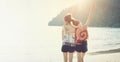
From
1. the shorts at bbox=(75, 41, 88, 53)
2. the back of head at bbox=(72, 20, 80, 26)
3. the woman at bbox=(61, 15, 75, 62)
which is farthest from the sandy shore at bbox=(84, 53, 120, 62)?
the back of head at bbox=(72, 20, 80, 26)

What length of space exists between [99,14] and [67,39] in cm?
41

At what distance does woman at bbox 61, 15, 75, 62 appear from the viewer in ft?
6.25

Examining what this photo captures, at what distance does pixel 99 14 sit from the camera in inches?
81.8

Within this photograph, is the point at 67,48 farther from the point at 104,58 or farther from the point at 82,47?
the point at 104,58

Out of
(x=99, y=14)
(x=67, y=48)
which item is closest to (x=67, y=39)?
(x=67, y=48)

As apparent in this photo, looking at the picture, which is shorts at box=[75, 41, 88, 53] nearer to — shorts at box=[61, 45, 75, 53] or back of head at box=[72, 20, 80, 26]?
shorts at box=[61, 45, 75, 53]

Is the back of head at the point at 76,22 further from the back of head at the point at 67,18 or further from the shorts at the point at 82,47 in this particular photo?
the shorts at the point at 82,47

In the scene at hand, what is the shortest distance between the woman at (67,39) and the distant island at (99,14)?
0.16ft

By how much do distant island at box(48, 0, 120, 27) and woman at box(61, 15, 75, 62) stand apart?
0.05 metres

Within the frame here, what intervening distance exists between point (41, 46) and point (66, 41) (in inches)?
8.6

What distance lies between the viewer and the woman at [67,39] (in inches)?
75.0

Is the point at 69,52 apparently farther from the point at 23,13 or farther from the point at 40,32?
the point at 23,13

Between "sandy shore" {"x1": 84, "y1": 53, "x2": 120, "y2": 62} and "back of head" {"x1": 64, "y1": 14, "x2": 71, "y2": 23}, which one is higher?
"back of head" {"x1": 64, "y1": 14, "x2": 71, "y2": 23}

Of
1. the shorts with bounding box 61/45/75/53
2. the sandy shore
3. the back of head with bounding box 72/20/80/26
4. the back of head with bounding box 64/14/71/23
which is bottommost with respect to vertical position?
the sandy shore
